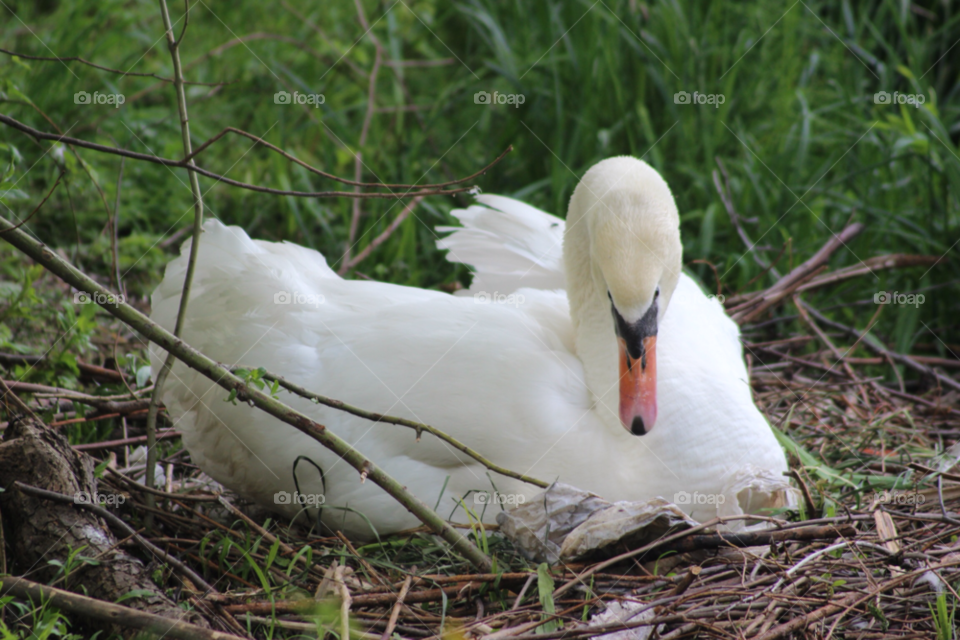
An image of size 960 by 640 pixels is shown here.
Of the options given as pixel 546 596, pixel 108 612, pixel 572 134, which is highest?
pixel 572 134

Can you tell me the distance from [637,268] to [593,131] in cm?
300

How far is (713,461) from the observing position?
9.43 feet

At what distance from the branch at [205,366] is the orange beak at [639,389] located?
697 millimetres

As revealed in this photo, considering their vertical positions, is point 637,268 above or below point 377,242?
above

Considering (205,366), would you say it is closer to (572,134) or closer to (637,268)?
(637,268)

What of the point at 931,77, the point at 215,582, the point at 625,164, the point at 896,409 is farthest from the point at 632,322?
the point at 931,77

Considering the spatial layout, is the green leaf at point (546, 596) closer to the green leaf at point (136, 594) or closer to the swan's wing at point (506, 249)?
the green leaf at point (136, 594)

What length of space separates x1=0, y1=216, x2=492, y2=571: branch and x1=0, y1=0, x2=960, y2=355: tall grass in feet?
7.81

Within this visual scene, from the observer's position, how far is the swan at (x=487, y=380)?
285cm

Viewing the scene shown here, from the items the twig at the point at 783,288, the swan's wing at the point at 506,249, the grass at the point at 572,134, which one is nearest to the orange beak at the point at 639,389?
the swan's wing at the point at 506,249

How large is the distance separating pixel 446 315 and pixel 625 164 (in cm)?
86

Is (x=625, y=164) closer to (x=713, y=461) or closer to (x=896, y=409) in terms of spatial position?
(x=713, y=461)

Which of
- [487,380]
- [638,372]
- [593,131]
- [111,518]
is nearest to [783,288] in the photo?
[593,131]

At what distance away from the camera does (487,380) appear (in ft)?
9.89
